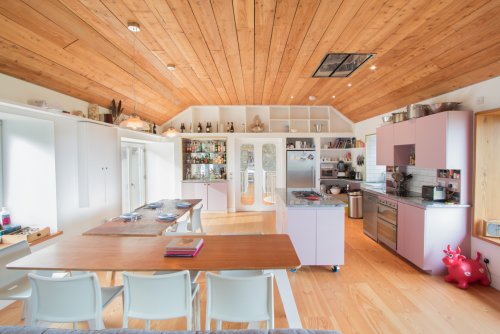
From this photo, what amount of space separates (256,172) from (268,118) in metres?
1.56

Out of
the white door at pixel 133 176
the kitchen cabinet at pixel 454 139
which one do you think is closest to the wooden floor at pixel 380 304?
the kitchen cabinet at pixel 454 139

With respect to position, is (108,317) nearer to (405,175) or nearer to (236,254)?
(236,254)

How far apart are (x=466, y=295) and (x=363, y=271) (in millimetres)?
1052

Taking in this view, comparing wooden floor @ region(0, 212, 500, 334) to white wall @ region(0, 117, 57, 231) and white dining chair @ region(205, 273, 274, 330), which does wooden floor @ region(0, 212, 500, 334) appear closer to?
white dining chair @ region(205, 273, 274, 330)

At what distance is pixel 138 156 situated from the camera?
6.49 metres

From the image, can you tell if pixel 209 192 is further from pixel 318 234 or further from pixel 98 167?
pixel 318 234

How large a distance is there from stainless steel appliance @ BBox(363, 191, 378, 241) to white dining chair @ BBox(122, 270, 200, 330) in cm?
379

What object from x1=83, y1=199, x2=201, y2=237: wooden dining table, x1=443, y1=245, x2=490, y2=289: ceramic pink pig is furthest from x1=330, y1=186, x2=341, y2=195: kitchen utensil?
x1=83, y1=199, x2=201, y2=237: wooden dining table

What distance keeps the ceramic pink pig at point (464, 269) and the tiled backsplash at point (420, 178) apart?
1145mm

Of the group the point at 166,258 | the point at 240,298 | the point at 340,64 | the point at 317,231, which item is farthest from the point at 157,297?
the point at 340,64

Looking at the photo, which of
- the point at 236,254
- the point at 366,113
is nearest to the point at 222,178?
the point at 366,113

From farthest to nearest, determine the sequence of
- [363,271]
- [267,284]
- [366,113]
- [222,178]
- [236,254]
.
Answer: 1. [222,178]
2. [366,113]
3. [363,271]
4. [236,254]
5. [267,284]

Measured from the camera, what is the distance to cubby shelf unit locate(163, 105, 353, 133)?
6887mm

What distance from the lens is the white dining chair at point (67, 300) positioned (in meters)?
1.61
